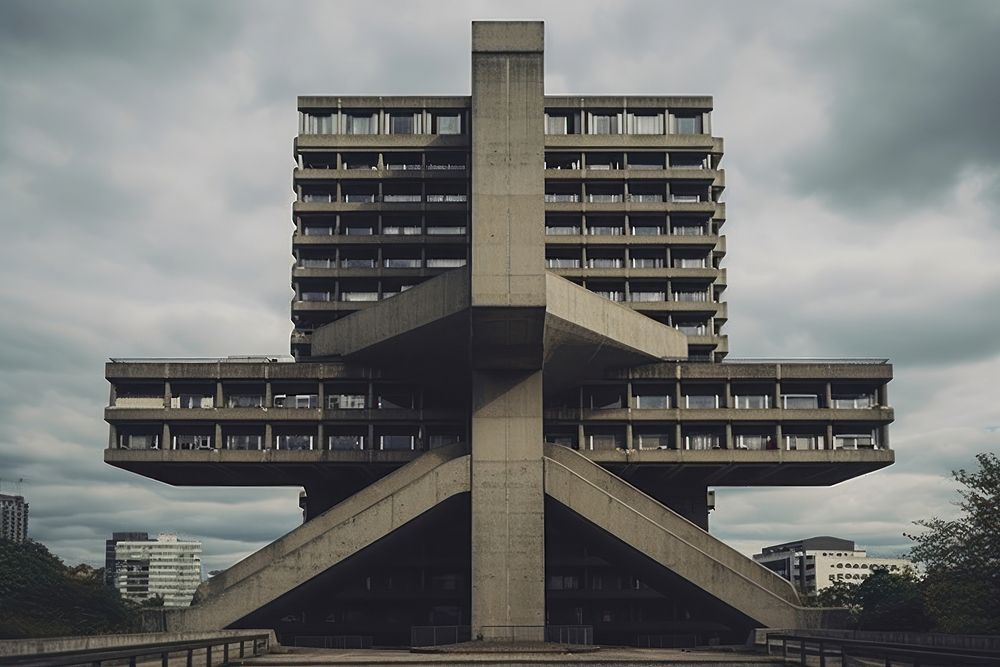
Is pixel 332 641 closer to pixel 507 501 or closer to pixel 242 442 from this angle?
pixel 242 442

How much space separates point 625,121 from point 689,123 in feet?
13.8

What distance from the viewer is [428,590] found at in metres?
56.9

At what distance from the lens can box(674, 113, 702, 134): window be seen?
6638cm

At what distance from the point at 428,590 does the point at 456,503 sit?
14.4 meters

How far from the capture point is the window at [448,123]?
66.1 metres

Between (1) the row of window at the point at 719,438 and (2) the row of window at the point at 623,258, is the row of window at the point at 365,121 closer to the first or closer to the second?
(2) the row of window at the point at 623,258

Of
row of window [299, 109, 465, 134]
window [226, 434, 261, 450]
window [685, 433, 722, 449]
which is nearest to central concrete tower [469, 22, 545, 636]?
window [685, 433, 722, 449]

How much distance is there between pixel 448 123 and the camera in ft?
217

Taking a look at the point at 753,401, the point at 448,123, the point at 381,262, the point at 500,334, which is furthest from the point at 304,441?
the point at 448,123

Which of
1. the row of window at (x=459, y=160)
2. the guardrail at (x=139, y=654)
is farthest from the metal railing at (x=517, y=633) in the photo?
the row of window at (x=459, y=160)

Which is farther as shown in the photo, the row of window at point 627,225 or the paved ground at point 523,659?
the row of window at point 627,225

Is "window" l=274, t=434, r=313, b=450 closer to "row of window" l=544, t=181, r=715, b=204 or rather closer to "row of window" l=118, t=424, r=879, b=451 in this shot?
"row of window" l=118, t=424, r=879, b=451

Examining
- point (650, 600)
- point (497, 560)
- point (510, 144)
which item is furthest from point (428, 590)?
point (510, 144)

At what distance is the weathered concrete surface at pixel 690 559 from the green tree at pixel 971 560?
6.36 meters
